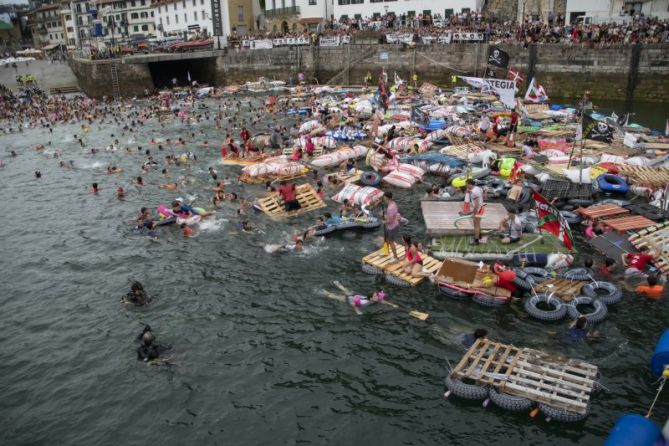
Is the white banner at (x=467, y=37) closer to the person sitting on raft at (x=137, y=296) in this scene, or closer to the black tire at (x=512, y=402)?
the person sitting on raft at (x=137, y=296)

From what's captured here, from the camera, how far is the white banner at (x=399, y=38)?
50.3m

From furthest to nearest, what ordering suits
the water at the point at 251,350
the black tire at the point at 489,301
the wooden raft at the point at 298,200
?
1. the wooden raft at the point at 298,200
2. the black tire at the point at 489,301
3. the water at the point at 251,350

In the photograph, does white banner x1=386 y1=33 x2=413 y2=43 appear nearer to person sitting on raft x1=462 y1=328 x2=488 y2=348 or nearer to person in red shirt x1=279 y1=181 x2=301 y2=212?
person in red shirt x1=279 y1=181 x2=301 y2=212

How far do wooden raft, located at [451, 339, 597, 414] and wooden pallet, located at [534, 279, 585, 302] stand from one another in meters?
2.87

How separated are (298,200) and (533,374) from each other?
1274 centimetres

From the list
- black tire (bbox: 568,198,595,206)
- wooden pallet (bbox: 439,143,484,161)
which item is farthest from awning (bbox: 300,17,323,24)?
black tire (bbox: 568,198,595,206)

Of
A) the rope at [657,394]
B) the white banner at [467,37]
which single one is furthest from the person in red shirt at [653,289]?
the white banner at [467,37]

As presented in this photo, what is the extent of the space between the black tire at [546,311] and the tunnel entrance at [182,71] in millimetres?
56876

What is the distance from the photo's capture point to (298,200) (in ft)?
69.4

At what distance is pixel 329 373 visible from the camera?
11.6 metres

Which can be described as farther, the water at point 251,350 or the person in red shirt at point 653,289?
the person in red shirt at point 653,289

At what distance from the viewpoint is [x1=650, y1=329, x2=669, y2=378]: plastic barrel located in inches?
409

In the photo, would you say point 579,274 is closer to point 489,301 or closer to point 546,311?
point 546,311

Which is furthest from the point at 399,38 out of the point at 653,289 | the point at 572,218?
the point at 653,289
